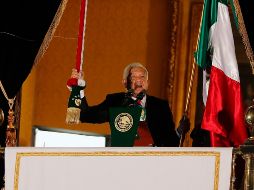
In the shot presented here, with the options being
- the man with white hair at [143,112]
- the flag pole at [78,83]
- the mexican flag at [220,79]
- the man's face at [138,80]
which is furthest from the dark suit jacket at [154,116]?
the mexican flag at [220,79]

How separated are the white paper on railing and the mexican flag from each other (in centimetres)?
59

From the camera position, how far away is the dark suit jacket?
682cm

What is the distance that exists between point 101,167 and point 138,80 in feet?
4.38

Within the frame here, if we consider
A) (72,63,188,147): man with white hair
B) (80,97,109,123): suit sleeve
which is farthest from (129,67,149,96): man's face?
(80,97,109,123): suit sleeve

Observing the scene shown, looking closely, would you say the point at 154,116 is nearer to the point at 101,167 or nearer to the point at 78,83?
the point at 78,83

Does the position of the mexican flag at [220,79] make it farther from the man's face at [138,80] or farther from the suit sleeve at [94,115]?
the suit sleeve at [94,115]

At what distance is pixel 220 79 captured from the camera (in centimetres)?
630

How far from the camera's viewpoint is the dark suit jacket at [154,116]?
682cm

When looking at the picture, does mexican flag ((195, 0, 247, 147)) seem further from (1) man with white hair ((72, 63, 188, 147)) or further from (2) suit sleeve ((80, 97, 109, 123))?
(2) suit sleeve ((80, 97, 109, 123))

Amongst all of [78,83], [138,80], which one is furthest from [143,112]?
[78,83]

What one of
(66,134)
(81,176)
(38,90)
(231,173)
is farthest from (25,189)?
(38,90)

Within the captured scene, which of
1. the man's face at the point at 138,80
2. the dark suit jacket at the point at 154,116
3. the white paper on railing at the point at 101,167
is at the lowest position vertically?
the white paper on railing at the point at 101,167

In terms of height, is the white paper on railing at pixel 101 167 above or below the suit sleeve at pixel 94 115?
below

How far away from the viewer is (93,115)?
271 inches
